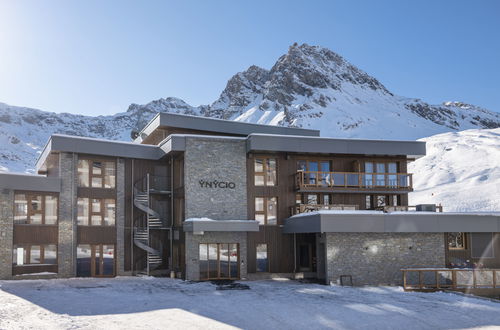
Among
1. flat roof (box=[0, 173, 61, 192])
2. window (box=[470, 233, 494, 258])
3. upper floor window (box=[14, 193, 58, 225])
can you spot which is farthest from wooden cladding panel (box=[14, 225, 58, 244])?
window (box=[470, 233, 494, 258])

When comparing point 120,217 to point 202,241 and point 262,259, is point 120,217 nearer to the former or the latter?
point 202,241

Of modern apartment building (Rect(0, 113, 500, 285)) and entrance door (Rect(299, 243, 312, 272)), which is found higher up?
modern apartment building (Rect(0, 113, 500, 285))

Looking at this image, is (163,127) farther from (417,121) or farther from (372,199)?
(417,121)

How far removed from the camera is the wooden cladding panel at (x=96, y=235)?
25859mm

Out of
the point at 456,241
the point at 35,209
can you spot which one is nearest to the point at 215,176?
the point at 35,209

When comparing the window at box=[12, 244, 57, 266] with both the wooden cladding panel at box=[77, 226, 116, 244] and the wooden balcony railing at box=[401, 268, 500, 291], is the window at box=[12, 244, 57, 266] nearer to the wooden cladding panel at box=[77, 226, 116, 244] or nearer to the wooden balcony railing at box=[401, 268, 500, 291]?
the wooden cladding panel at box=[77, 226, 116, 244]

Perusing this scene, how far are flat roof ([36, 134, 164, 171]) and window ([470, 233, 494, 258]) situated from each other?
695 inches

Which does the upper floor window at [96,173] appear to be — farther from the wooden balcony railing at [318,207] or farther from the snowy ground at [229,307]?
the wooden balcony railing at [318,207]

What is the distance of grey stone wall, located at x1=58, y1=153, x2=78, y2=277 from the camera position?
25.1 metres

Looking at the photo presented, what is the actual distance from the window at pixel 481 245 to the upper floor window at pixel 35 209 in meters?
22.2

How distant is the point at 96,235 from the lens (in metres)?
26.2

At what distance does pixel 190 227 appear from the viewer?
80.0 feet

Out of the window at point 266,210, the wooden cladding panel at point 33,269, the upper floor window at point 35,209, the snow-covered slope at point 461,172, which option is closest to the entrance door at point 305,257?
the window at point 266,210

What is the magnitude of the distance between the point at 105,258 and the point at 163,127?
27.1 ft
